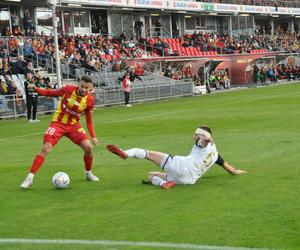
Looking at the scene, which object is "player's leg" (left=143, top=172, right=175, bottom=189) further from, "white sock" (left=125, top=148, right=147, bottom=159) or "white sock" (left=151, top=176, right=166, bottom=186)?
"white sock" (left=125, top=148, right=147, bottom=159)

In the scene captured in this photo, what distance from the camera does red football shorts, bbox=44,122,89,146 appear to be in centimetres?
1027

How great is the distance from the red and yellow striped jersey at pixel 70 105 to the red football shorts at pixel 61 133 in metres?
0.08

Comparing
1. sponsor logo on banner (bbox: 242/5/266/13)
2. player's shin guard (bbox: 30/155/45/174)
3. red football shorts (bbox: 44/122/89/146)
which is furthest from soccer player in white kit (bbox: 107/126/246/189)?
sponsor logo on banner (bbox: 242/5/266/13)

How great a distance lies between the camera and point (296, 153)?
1268cm

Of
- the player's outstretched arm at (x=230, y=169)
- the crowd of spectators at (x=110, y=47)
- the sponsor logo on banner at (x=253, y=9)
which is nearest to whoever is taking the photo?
the player's outstretched arm at (x=230, y=169)

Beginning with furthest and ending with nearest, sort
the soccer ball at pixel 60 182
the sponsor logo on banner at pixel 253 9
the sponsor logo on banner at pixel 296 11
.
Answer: the sponsor logo on banner at pixel 296 11 → the sponsor logo on banner at pixel 253 9 → the soccer ball at pixel 60 182

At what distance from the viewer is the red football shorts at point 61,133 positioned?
404 inches

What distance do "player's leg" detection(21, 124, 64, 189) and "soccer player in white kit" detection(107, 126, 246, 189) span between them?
4.13 feet

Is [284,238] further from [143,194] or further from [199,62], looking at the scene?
[199,62]

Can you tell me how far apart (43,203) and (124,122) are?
14287 millimetres

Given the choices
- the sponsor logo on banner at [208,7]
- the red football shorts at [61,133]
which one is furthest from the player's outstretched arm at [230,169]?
the sponsor logo on banner at [208,7]

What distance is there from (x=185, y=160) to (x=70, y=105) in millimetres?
2247

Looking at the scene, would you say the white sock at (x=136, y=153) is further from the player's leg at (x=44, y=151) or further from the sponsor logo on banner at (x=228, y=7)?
the sponsor logo on banner at (x=228, y=7)

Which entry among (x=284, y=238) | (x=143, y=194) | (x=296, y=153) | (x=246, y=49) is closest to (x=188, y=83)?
→ (x=246, y=49)
